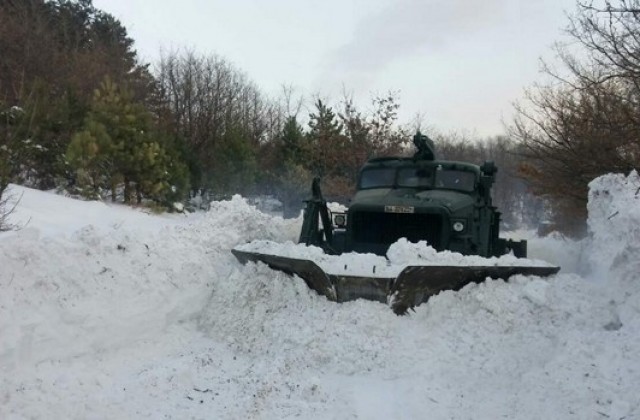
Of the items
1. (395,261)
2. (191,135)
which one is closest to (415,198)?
(395,261)

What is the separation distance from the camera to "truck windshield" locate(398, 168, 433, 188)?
8.76 m

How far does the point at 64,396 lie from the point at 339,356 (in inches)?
93.2

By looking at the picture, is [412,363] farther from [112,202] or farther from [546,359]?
[112,202]

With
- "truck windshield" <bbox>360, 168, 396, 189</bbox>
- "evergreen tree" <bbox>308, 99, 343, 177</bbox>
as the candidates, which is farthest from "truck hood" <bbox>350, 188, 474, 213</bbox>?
"evergreen tree" <bbox>308, 99, 343, 177</bbox>

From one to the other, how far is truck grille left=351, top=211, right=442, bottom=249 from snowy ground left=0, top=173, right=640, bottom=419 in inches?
56.1

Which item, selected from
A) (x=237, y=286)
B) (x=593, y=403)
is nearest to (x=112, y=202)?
(x=237, y=286)

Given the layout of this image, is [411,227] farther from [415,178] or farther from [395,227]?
[415,178]

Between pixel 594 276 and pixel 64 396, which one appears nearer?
pixel 64 396

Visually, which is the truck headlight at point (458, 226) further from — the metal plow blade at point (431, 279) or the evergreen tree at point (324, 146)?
the evergreen tree at point (324, 146)

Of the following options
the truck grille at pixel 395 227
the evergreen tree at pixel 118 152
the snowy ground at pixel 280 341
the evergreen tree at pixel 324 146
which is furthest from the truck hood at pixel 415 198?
the evergreen tree at pixel 324 146

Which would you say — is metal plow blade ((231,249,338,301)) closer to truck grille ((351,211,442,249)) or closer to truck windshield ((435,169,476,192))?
truck grille ((351,211,442,249))

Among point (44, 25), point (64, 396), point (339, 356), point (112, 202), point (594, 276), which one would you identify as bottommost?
point (64, 396)

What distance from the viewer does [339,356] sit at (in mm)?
5469

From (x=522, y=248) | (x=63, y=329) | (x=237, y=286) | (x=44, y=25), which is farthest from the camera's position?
(x=44, y=25)
